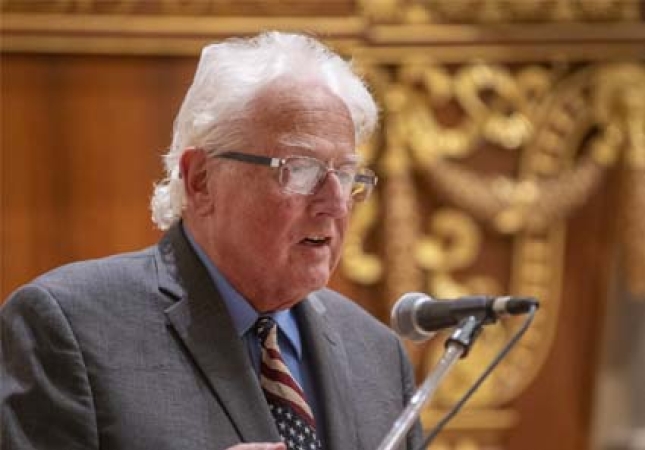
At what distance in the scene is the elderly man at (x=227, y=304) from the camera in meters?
2.06

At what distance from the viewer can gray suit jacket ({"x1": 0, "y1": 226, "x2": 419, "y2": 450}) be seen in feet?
6.67

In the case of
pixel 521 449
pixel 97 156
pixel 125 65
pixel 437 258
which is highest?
pixel 125 65

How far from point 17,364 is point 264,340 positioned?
0.42 metres

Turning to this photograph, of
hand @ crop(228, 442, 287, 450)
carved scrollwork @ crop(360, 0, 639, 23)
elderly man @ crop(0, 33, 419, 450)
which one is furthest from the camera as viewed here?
carved scrollwork @ crop(360, 0, 639, 23)

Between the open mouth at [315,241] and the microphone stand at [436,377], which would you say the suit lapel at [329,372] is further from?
the microphone stand at [436,377]

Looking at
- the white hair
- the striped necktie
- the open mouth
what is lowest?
the striped necktie

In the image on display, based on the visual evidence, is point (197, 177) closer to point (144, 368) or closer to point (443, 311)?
point (144, 368)

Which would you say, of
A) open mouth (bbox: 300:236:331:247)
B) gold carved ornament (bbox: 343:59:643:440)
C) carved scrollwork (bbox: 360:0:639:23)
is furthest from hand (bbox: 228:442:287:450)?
carved scrollwork (bbox: 360:0:639:23)

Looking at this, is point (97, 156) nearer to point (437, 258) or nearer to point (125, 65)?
point (125, 65)

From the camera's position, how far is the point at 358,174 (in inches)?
90.4

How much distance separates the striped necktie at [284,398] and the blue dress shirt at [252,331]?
2 centimetres

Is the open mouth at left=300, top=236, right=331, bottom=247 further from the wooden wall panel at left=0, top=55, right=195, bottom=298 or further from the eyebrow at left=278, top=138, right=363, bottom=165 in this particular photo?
the wooden wall panel at left=0, top=55, right=195, bottom=298

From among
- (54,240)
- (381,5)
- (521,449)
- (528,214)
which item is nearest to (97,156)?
(54,240)

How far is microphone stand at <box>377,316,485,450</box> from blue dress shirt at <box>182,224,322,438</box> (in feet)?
1.44
